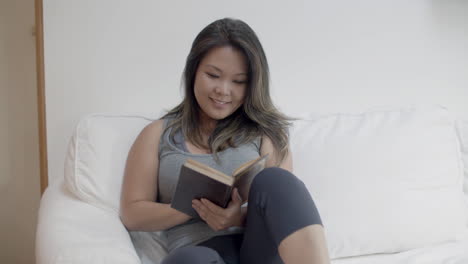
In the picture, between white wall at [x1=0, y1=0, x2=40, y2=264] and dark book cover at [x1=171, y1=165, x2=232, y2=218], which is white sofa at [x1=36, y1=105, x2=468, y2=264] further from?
white wall at [x1=0, y1=0, x2=40, y2=264]

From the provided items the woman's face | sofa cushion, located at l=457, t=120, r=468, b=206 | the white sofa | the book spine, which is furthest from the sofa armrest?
sofa cushion, located at l=457, t=120, r=468, b=206

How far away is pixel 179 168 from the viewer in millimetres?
1294

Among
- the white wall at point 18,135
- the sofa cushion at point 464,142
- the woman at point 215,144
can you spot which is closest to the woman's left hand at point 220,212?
the woman at point 215,144

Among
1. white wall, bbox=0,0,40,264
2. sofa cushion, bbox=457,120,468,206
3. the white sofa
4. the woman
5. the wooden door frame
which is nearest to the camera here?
the woman

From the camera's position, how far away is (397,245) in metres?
1.43

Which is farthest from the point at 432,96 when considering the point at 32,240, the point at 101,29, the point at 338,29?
the point at 32,240

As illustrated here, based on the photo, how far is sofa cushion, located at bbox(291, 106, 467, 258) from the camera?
4.66ft

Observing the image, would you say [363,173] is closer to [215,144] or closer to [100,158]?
→ [215,144]

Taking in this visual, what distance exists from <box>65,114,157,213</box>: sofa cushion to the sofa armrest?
0.04 meters

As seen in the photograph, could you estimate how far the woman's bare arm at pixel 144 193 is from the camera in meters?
1.24

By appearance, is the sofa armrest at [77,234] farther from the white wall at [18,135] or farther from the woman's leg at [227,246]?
the white wall at [18,135]

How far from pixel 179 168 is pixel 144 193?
11cm

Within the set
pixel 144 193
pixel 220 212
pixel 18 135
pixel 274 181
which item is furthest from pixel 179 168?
pixel 18 135

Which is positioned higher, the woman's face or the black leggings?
the woman's face
